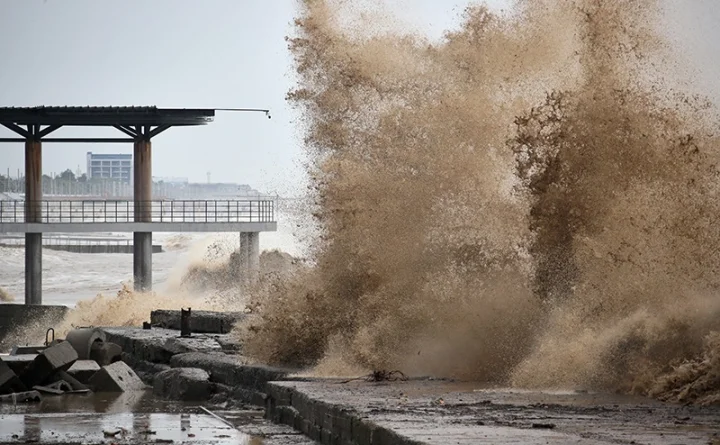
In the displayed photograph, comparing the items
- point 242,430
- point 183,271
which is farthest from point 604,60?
point 183,271

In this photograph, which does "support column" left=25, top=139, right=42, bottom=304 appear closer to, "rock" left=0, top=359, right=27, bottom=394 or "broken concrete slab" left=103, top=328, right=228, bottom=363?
"broken concrete slab" left=103, top=328, right=228, bottom=363

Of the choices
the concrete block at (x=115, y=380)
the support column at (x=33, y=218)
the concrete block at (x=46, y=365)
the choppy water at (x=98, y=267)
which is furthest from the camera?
the choppy water at (x=98, y=267)

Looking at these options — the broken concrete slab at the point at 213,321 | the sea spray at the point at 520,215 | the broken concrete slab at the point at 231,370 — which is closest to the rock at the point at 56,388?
the broken concrete slab at the point at 231,370

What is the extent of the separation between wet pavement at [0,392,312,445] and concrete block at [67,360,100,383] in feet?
4.88

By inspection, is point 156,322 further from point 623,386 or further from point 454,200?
point 623,386

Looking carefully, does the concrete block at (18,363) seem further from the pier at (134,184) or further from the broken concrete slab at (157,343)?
the pier at (134,184)

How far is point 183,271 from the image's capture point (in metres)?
50.4

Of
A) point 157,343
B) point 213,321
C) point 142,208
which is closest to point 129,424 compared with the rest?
point 157,343

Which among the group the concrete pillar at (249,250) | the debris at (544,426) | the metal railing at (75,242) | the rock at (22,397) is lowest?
the debris at (544,426)

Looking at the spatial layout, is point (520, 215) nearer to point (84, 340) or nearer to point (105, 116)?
point (84, 340)

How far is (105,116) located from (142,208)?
2501 mm

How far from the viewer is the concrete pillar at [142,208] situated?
3631 centimetres

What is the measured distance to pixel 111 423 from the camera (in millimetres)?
13484

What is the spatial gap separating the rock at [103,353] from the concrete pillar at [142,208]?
15.4 metres
